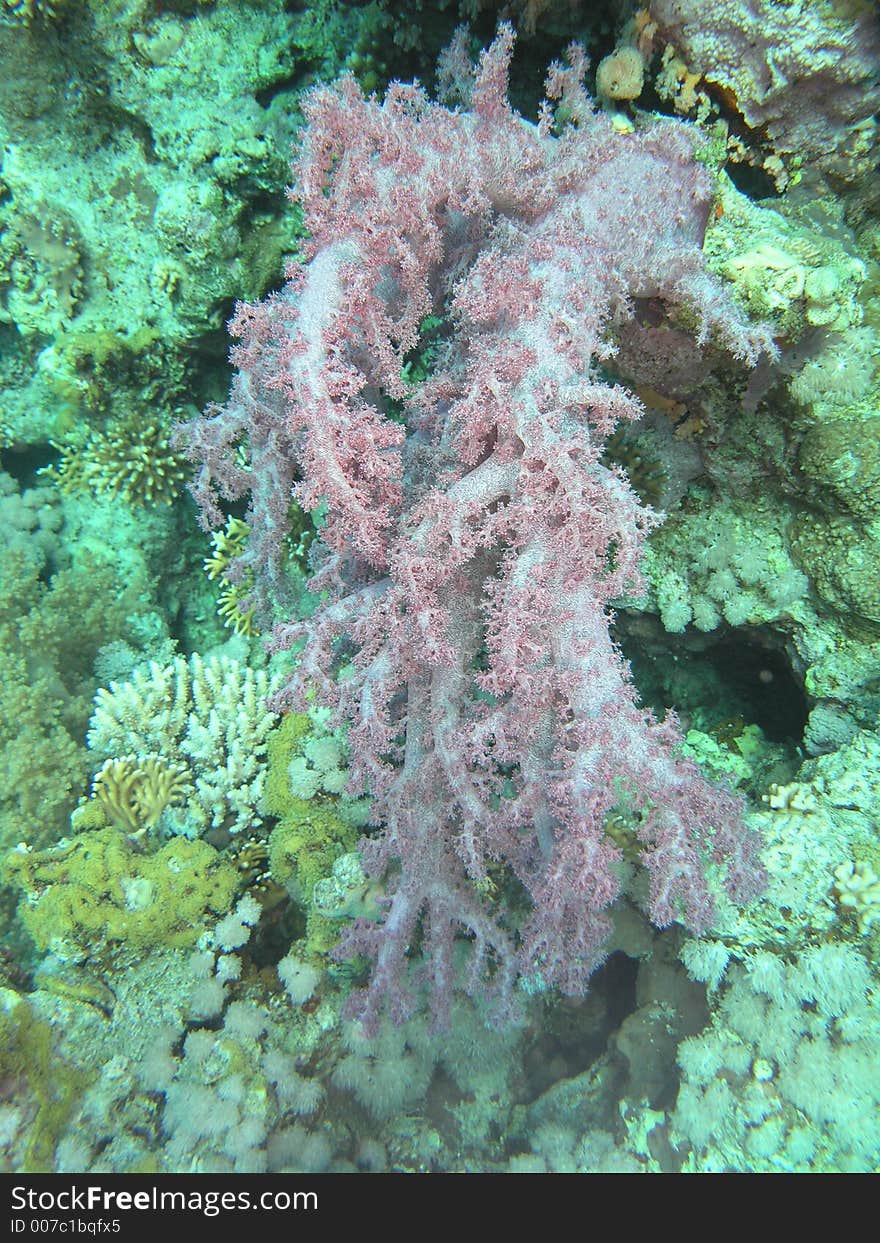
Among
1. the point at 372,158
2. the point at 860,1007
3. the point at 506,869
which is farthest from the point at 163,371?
the point at 860,1007

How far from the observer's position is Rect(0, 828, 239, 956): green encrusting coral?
280 centimetres

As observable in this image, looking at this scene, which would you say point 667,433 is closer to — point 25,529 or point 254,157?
point 254,157

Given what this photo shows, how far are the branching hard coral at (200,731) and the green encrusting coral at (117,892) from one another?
30 centimetres

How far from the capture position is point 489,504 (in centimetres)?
225

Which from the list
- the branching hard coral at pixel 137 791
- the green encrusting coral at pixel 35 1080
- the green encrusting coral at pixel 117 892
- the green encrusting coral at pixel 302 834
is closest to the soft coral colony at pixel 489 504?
the green encrusting coral at pixel 302 834

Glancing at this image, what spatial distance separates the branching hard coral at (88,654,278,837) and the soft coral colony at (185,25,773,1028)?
1044 mm

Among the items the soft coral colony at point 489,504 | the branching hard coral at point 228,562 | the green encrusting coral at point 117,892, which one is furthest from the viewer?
the branching hard coral at point 228,562

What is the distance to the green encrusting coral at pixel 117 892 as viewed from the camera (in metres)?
Answer: 2.80

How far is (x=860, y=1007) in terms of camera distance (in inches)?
81.7

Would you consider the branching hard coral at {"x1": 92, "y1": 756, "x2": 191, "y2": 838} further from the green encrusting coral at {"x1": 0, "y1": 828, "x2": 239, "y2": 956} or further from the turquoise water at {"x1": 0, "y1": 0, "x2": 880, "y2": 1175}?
the green encrusting coral at {"x1": 0, "y1": 828, "x2": 239, "y2": 956}

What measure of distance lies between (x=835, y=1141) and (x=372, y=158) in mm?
3707

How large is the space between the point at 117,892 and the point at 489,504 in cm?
244

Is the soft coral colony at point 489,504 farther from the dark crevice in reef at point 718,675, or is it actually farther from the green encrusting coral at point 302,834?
the dark crevice in reef at point 718,675

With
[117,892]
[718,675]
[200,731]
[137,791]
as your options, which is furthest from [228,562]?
[718,675]
